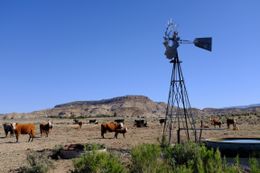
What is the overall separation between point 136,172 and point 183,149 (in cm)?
222

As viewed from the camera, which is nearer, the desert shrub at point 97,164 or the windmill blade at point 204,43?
the desert shrub at point 97,164

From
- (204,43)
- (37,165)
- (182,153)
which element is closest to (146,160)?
(182,153)

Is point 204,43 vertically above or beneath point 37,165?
above

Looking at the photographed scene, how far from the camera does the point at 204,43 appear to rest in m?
18.1

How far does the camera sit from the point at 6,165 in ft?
49.0

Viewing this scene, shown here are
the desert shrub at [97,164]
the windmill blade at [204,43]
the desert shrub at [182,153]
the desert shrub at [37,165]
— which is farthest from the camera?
the windmill blade at [204,43]

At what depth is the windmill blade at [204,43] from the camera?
1798cm

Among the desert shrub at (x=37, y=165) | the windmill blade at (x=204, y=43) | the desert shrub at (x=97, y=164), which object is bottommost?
the desert shrub at (x=37, y=165)

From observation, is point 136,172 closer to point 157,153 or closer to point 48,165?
point 157,153

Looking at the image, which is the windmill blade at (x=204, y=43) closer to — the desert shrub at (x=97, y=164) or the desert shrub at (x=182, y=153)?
the desert shrub at (x=182, y=153)

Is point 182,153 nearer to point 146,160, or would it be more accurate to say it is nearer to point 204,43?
point 146,160

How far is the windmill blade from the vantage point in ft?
59.0

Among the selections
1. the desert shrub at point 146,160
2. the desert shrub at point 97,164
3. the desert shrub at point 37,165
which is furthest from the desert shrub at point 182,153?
the desert shrub at point 37,165

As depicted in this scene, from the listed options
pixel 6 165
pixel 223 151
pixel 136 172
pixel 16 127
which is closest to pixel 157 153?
pixel 136 172
